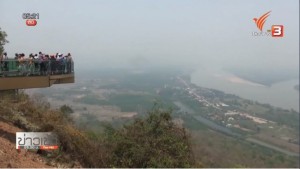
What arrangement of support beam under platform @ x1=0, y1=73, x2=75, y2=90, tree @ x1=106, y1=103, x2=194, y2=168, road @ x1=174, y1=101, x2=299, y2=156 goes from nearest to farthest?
support beam under platform @ x1=0, y1=73, x2=75, y2=90 → tree @ x1=106, y1=103, x2=194, y2=168 → road @ x1=174, y1=101, x2=299, y2=156

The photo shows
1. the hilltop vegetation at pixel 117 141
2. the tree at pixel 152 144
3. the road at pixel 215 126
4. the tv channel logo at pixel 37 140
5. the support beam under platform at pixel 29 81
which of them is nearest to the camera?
the support beam under platform at pixel 29 81

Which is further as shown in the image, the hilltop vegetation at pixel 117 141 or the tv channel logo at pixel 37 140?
the hilltop vegetation at pixel 117 141

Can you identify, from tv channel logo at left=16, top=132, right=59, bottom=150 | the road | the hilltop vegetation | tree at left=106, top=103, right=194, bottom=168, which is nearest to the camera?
tv channel logo at left=16, top=132, right=59, bottom=150

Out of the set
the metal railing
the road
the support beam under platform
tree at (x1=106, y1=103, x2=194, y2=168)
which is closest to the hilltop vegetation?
tree at (x1=106, y1=103, x2=194, y2=168)

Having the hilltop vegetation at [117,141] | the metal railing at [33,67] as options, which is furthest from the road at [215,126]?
the metal railing at [33,67]

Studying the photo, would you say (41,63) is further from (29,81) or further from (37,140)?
(37,140)

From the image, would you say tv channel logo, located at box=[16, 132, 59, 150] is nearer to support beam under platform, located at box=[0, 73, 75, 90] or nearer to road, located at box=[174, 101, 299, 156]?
support beam under platform, located at box=[0, 73, 75, 90]

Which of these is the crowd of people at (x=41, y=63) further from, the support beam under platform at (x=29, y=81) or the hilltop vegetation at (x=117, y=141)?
the hilltop vegetation at (x=117, y=141)

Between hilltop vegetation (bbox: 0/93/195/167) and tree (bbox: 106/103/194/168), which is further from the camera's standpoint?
tree (bbox: 106/103/194/168)

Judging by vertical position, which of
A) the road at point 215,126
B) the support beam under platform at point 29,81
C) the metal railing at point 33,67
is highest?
the metal railing at point 33,67
